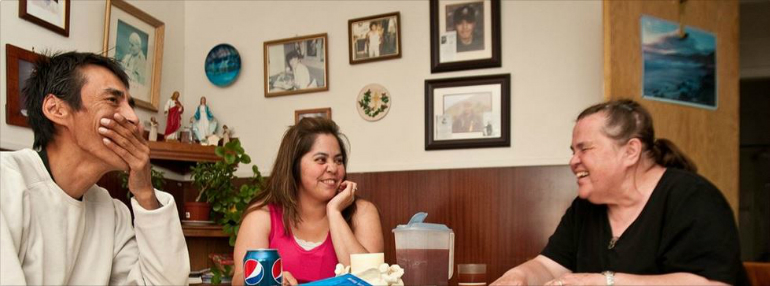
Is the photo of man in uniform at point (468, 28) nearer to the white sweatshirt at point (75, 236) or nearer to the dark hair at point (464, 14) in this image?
the dark hair at point (464, 14)

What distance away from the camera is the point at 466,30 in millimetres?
3381

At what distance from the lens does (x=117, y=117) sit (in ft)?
4.28

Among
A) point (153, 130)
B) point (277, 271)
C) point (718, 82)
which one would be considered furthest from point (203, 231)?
point (718, 82)

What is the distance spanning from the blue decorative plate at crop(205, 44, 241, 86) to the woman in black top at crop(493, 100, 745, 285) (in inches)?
99.4

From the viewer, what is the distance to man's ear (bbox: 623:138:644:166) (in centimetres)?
183

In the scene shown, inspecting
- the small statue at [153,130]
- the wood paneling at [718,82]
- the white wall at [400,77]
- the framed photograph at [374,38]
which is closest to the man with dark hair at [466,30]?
the white wall at [400,77]

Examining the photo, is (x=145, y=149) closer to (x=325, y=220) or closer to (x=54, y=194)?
(x=54, y=194)

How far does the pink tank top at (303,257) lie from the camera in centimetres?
205

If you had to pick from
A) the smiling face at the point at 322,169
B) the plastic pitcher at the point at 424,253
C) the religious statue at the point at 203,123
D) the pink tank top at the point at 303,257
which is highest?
the religious statue at the point at 203,123

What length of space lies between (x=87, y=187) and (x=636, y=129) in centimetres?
150

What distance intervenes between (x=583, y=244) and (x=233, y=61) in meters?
2.65

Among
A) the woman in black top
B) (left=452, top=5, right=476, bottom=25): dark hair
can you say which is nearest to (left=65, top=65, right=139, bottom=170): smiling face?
the woman in black top

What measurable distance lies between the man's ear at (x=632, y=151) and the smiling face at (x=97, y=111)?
137cm

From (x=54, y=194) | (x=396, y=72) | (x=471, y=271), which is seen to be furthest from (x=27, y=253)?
(x=396, y=72)
